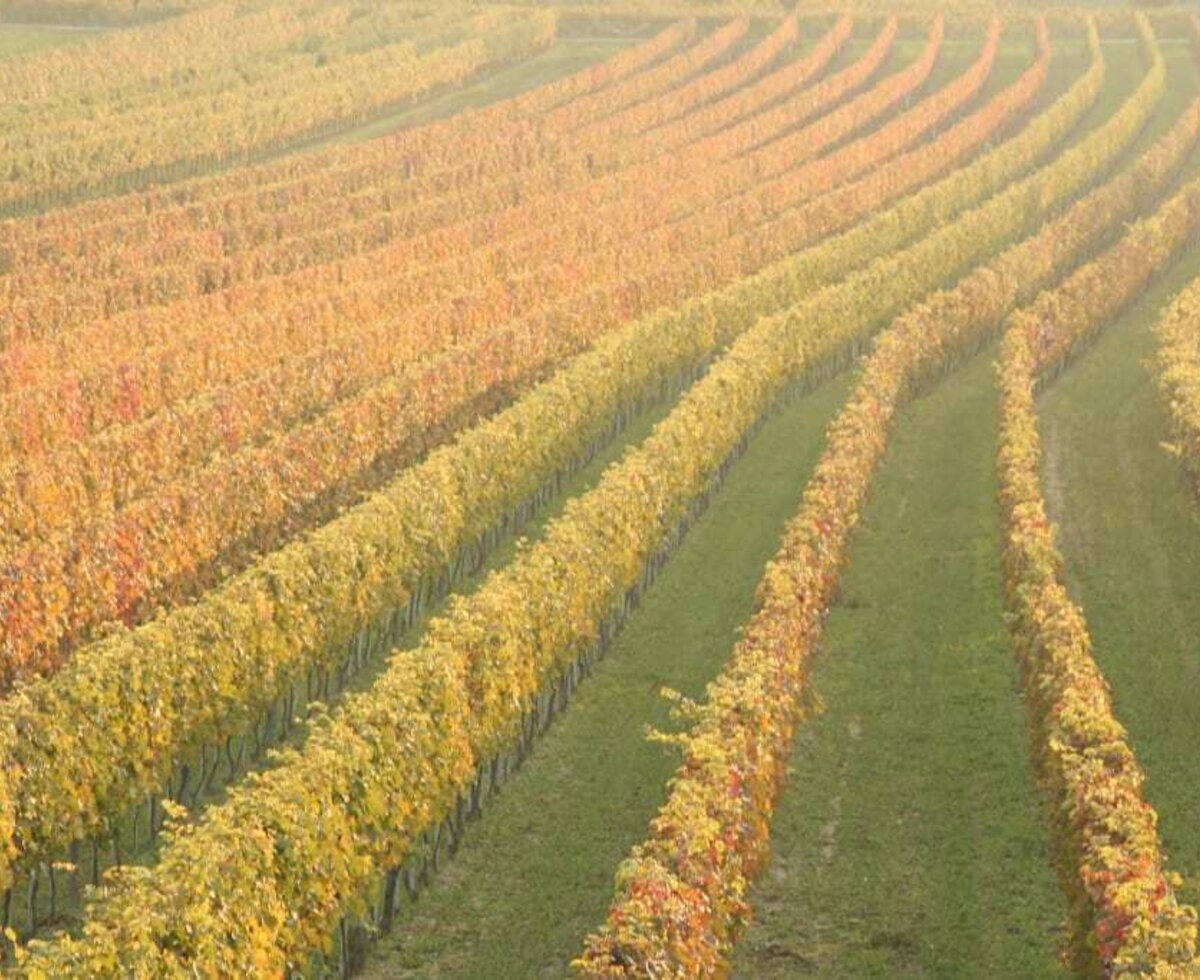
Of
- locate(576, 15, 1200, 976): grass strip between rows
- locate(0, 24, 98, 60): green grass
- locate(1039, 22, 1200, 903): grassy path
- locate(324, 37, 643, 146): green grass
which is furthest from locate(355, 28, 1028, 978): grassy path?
locate(0, 24, 98, 60): green grass

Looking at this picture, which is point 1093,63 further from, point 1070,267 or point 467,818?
point 467,818

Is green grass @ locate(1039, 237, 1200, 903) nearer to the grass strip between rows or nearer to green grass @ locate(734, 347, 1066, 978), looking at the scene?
green grass @ locate(734, 347, 1066, 978)

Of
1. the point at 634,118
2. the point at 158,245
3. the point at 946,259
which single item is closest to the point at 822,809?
the point at 946,259

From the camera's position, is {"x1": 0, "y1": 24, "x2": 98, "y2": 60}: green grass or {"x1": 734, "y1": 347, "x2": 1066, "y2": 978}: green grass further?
{"x1": 0, "y1": 24, "x2": 98, "y2": 60}: green grass

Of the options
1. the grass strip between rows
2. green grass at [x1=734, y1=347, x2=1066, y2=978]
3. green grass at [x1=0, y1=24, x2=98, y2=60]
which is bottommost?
green grass at [x1=734, y1=347, x2=1066, y2=978]

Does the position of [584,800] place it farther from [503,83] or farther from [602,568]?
[503,83]

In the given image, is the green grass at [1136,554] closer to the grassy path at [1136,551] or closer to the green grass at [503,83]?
the grassy path at [1136,551]
